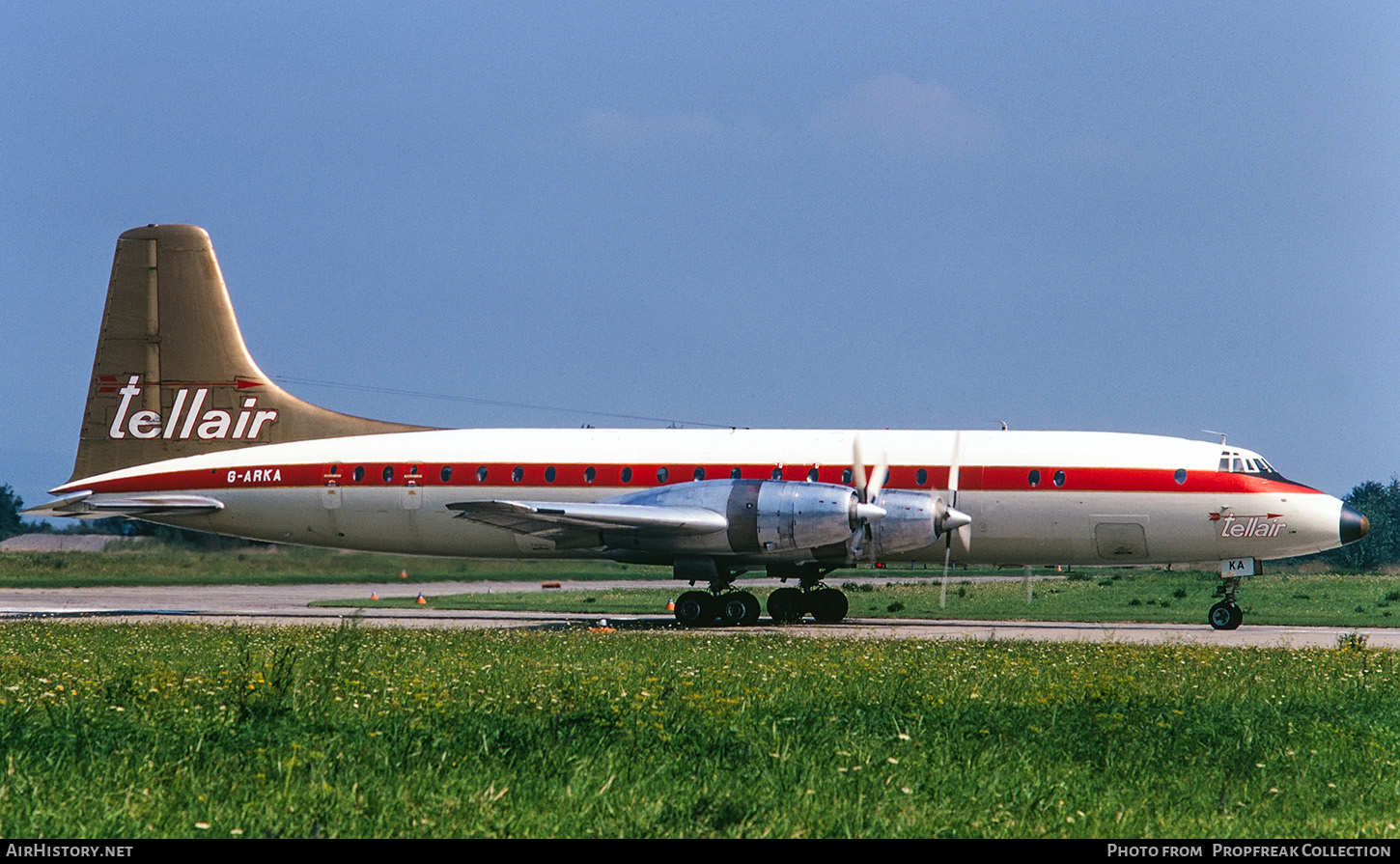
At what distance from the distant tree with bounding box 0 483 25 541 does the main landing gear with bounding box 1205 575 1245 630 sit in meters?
48.6

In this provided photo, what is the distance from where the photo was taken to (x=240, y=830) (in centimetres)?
722

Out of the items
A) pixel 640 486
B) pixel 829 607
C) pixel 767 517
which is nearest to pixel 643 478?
pixel 640 486

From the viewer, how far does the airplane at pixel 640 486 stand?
2711cm

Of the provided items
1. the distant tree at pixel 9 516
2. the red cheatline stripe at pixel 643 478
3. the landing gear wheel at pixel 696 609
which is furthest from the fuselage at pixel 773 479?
the distant tree at pixel 9 516

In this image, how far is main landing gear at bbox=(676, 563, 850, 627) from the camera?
91.0 feet

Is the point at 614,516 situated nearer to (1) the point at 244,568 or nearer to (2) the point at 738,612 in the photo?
(2) the point at 738,612

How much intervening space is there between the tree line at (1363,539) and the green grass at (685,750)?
915 inches

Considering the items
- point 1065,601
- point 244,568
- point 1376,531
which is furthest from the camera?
point 1376,531

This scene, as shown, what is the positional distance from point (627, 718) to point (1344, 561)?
264 ft

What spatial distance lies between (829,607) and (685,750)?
66.9 feet

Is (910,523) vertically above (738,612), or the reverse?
(910,523)

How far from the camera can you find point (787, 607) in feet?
99.0

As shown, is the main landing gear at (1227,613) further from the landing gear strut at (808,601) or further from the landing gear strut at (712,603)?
the landing gear strut at (712,603)
